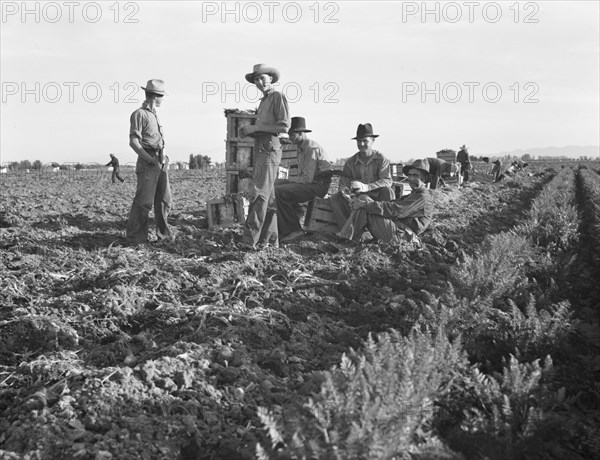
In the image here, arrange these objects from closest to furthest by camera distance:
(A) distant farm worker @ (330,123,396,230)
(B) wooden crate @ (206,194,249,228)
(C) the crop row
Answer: (C) the crop row < (A) distant farm worker @ (330,123,396,230) < (B) wooden crate @ (206,194,249,228)

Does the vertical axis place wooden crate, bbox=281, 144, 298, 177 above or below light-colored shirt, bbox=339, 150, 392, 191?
above

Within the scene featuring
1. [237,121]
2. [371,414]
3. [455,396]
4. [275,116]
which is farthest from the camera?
[237,121]

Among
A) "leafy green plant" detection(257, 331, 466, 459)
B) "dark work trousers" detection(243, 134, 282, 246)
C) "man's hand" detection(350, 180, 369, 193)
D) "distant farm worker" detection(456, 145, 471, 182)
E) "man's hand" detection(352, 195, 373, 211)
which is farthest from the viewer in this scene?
"distant farm worker" detection(456, 145, 471, 182)

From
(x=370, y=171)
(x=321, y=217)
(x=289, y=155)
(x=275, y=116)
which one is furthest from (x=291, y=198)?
(x=289, y=155)

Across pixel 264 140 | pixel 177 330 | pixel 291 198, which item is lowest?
pixel 177 330

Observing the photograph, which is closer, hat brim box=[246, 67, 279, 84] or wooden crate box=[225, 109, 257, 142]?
hat brim box=[246, 67, 279, 84]

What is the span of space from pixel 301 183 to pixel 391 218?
1.20 meters

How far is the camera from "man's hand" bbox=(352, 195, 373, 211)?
275 inches

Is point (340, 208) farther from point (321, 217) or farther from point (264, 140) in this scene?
point (264, 140)

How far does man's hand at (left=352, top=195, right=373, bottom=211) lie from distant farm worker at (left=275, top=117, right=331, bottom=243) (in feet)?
2.28

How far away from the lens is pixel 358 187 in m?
7.11

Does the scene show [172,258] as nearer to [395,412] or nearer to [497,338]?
[497,338]

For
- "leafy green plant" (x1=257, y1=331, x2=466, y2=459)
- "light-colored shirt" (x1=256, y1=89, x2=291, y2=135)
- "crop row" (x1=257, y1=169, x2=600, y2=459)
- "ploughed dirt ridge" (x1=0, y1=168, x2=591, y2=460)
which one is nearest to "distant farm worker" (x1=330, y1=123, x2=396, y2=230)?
"ploughed dirt ridge" (x1=0, y1=168, x2=591, y2=460)

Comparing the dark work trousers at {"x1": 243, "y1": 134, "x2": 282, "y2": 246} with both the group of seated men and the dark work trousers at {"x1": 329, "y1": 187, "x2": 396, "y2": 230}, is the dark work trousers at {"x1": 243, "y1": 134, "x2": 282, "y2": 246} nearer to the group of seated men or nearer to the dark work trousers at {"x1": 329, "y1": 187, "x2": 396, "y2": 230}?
the group of seated men
